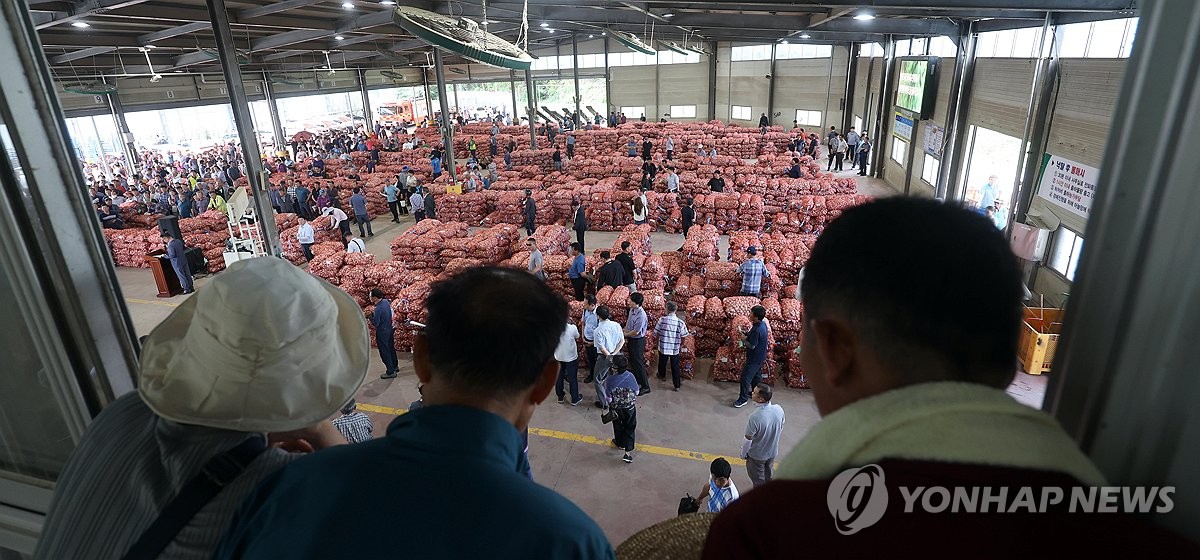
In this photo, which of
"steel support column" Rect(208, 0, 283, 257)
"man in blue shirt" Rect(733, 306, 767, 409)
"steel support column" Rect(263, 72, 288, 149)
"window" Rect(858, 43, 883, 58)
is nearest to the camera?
"man in blue shirt" Rect(733, 306, 767, 409)

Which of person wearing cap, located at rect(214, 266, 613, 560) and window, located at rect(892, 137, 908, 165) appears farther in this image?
window, located at rect(892, 137, 908, 165)

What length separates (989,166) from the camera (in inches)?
477

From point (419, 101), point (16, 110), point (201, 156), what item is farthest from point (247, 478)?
point (419, 101)

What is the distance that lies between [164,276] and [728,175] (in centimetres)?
1450

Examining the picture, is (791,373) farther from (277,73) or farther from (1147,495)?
(277,73)

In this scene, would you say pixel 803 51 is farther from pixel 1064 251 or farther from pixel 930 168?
pixel 1064 251

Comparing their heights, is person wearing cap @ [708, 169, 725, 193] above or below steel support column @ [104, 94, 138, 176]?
below

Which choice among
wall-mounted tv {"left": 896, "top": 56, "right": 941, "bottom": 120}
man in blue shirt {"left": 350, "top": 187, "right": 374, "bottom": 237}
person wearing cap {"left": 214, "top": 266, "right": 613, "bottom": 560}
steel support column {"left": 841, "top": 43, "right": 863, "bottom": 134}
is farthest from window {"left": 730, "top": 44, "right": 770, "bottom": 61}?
person wearing cap {"left": 214, "top": 266, "right": 613, "bottom": 560}

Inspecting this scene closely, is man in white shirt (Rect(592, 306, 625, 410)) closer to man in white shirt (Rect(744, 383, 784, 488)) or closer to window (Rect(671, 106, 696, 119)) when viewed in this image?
man in white shirt (Rect(744, 383, 784, 488))

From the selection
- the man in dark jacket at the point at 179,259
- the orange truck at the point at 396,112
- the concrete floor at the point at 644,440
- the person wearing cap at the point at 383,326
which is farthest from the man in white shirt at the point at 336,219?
the orange truck at the point at 396,112

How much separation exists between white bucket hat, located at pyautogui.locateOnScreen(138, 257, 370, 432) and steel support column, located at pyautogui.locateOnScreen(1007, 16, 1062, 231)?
465 inches

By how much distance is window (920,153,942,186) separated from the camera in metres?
14.6

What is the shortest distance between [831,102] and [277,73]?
2649 cm

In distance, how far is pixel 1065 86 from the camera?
29.4 feet
